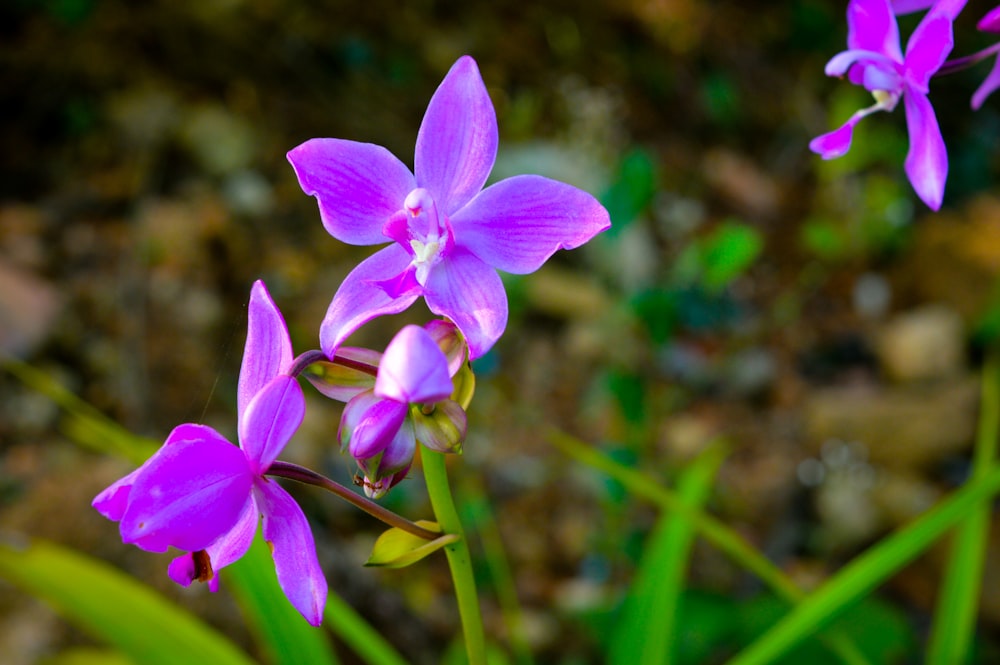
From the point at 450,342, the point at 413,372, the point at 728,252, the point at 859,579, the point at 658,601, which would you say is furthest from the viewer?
the point at 728,252

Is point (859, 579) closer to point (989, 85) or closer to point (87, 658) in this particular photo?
point (989, 85)

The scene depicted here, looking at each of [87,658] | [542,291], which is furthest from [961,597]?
[542,291]

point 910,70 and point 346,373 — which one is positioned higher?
point 910,70

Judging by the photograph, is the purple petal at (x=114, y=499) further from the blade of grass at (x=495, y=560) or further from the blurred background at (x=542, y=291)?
the blade of grass at (x=495, y=560)

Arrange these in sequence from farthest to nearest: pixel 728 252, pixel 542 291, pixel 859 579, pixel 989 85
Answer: pixel 542 291, pixel 728 252, pixel 859 579, pixel 989 85

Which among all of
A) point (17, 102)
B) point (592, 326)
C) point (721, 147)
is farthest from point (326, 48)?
point (721, 147)

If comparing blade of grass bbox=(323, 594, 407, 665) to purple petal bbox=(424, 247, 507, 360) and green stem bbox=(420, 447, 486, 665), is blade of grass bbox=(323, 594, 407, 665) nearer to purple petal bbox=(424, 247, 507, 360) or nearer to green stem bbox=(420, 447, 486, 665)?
green stem bbox=(420, 447, 486, 665)
